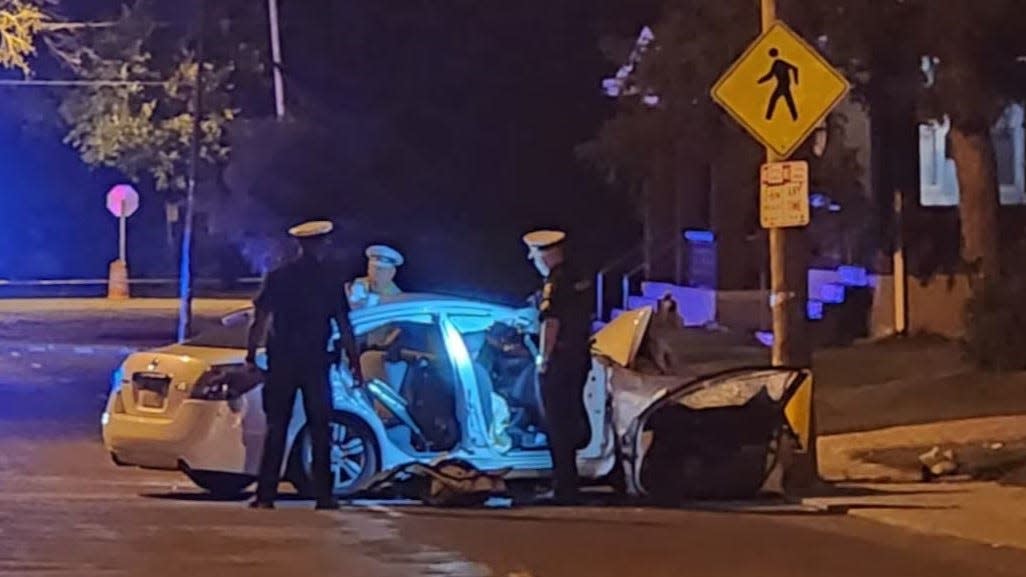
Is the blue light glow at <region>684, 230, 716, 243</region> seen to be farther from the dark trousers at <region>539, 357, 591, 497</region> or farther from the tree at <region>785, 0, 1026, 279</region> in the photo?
the dark trousers at <region>539, 357, 591, 497</region>

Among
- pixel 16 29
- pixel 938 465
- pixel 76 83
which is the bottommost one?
pixel 938 465

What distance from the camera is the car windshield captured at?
14.9 m

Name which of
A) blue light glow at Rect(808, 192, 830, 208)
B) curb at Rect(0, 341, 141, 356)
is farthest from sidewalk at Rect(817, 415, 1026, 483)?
curb at Rect(0, 341, 141, 356)

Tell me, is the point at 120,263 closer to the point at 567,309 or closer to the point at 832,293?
the point at 832,293

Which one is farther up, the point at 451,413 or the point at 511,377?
the point at 511,377

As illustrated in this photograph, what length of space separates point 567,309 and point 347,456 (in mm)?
1770

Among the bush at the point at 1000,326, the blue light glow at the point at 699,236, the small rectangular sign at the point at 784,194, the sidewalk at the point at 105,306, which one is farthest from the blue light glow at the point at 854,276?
the sidewalk at the point at 105,306

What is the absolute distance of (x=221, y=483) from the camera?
15.1 metres

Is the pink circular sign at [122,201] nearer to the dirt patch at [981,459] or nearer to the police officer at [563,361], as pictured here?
the dirt patch at [981,459]

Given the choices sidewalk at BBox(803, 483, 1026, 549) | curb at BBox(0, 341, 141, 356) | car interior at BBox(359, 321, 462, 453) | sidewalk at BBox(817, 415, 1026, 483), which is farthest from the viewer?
curb at BBox(0, 341, 141, 356)

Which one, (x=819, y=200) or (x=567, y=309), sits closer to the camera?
(x=567, y=309)

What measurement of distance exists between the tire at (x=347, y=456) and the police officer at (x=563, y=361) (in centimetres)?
120

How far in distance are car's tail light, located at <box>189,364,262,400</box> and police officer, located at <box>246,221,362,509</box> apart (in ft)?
0.99

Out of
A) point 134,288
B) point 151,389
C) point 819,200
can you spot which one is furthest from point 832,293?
point 134,288
